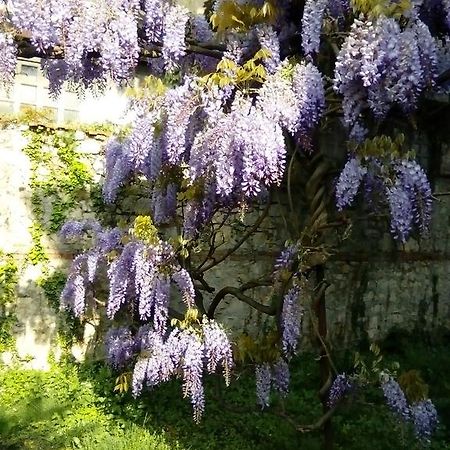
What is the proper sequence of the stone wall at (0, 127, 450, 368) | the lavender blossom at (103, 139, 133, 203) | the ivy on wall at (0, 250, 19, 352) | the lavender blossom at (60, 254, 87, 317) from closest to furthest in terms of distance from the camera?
the lavender blossom at (103, 139, 133, 203) → the lavender blossom at (60, 254, 87, 317) → the ivy on wall at (0, 250, 19, 352) → the stone wall at (0, 127, 450, 368)

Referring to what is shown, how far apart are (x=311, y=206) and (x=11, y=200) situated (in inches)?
124

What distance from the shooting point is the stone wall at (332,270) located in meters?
5.95

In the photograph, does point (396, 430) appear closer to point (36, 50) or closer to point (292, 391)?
point (292, 391)

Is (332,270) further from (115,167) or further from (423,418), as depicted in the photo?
(423,418)

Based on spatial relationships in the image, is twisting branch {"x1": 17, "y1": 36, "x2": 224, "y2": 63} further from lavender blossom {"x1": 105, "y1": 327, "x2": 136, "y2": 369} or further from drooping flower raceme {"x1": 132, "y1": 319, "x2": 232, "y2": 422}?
lavender blossom {"x1": 105, "y1": 327, "x2": 136, "y2": 369}

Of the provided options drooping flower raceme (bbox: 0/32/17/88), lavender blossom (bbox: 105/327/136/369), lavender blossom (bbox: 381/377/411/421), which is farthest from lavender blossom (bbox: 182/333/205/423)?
drooping flower raceme (bbox: 0/32/17/88)

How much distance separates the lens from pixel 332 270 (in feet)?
22.3

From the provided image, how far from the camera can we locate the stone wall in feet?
19.5

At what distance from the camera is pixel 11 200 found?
5957mm

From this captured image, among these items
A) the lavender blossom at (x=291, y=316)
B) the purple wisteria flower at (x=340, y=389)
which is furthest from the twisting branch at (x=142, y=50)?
the purple wisteria flower at (x=340, y=389)

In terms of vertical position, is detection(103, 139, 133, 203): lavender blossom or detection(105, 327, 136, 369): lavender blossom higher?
detection(103, 139, 133, 203): lavender blossom

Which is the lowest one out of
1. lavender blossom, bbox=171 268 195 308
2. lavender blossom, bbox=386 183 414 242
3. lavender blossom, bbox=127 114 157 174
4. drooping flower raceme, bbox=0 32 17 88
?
lavender blossom, bbox=171 268 195 308

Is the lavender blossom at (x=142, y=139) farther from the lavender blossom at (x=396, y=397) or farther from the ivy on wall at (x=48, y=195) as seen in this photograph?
the lavender blossom at (x=396, y=397)

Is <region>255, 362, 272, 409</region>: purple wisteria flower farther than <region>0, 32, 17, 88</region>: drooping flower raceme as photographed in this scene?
Yes
